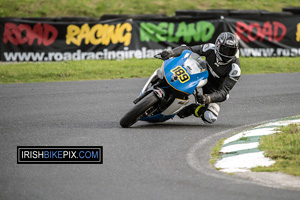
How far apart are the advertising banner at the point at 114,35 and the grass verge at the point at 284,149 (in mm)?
10703

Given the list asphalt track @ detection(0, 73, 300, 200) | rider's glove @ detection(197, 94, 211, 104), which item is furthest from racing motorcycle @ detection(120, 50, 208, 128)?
asphalt track @ detection(0, 73, 300, 200)

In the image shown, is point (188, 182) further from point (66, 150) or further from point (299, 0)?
point (299, 0)

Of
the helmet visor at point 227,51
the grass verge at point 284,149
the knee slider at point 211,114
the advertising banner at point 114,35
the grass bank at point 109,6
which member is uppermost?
the grass bank at point 109,6

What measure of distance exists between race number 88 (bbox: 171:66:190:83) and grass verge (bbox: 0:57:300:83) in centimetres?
729

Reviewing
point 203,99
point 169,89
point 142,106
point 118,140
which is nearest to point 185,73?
point 169,89

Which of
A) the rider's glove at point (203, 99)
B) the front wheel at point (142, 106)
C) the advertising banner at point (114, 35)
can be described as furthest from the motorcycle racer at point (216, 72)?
the advertising banner at point (114, 35)

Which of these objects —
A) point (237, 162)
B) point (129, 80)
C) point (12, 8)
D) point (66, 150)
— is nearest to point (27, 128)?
point (66, 150)

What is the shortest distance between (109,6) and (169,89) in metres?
21.7

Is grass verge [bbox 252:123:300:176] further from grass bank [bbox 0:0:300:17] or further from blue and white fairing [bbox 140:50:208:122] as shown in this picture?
grass bank [bbox 0:0:300:17]

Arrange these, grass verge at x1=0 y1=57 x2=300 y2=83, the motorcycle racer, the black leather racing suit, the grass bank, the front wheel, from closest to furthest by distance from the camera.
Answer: the front wheel
the motorcycle racer
the black leather racing suit
grass verge at x1=0 y1=57 x2=300 y2=83
the grass bank

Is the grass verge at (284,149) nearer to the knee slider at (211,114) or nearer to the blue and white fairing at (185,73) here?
the knee slider at (211,114)

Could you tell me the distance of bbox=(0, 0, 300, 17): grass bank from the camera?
28.6 metres

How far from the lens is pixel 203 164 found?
6859 mm

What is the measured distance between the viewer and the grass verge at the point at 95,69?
16047mm
